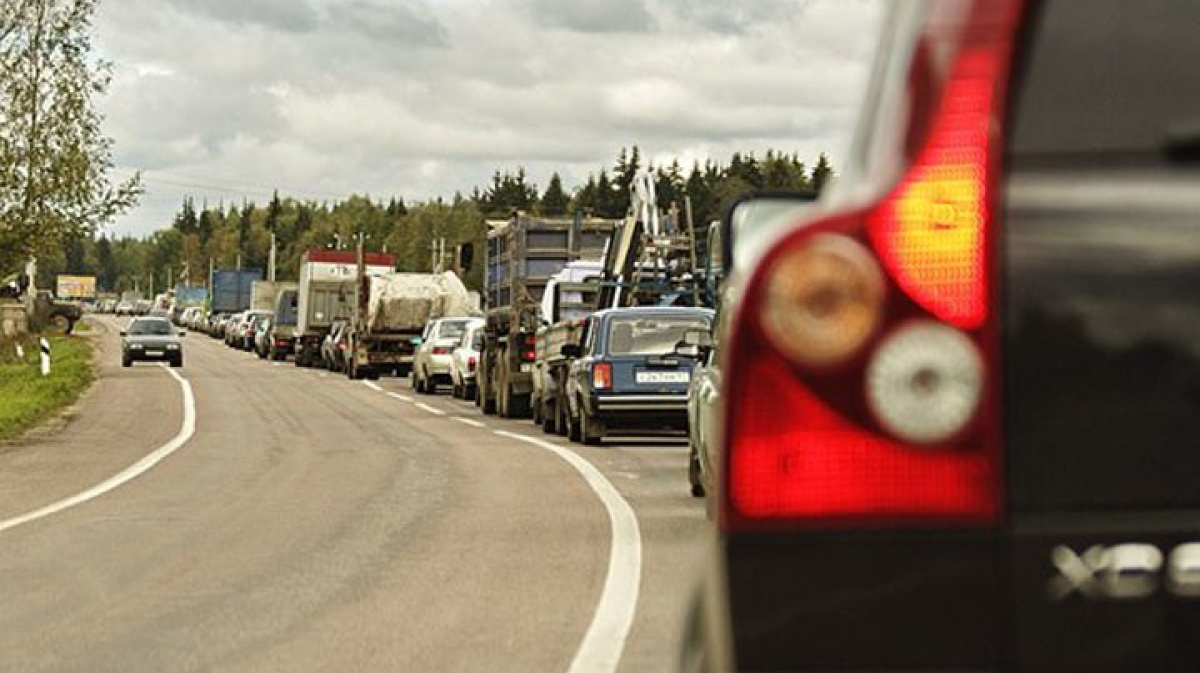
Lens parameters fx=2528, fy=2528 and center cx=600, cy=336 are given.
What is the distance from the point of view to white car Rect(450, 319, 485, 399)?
144 feet

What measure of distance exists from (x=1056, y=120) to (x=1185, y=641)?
2.01 feet

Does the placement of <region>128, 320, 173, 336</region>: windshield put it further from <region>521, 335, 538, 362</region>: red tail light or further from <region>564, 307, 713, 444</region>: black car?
<region>564, 307, 713, 444</region>: black car

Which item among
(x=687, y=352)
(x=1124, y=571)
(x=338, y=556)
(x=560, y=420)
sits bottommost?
(x=560, y=420)

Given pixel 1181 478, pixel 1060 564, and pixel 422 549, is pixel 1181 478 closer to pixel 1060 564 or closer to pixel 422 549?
pixel 1060 564

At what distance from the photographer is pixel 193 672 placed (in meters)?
9.20

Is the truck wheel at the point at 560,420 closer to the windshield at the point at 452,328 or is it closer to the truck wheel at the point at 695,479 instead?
the truck wheel at the point at 695,479

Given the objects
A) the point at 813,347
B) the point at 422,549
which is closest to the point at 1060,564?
the point at 813,347

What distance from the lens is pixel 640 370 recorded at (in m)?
27.2

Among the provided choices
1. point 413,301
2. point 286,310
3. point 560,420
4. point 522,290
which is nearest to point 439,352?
point 413,301

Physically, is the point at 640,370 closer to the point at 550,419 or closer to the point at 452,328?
the point at 550,419

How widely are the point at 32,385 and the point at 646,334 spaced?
22.6 metres

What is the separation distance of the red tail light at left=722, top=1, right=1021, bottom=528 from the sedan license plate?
79.5 ft

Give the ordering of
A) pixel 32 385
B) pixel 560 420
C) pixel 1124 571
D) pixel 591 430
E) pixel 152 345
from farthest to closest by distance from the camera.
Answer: pixel 152 345, pixel 32 385, pixel 560 420, pixel 591 430, pixel 1124 571

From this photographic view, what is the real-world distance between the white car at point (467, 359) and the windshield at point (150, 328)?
28.2 metres
